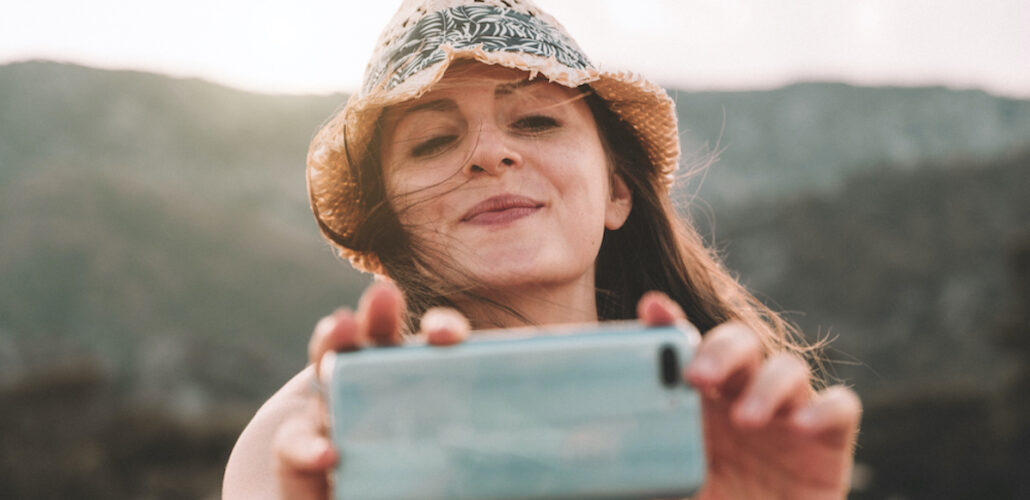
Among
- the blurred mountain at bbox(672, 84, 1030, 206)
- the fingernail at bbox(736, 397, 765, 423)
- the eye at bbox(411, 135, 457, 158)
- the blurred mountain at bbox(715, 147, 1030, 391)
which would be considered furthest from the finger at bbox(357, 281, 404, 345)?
the blurred mountain at bbox(672, 84, 1030, 206)

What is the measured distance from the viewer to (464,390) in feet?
3.88

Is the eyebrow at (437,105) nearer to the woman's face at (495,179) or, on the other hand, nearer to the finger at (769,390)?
the woman's face at (495,179)

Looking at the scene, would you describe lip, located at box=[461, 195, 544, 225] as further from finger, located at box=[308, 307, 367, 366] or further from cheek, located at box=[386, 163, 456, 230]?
finger, located at box=[308, 307, 367, 366]

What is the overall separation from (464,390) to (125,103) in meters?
28.5

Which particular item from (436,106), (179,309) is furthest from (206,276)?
(436,106)

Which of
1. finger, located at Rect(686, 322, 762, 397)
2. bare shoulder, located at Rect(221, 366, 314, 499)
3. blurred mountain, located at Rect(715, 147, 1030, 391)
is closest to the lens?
finger, located at Rect(686, 322, 762, 397)

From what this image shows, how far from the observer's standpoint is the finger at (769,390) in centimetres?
122

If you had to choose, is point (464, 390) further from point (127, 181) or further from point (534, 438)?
point (127, 181)

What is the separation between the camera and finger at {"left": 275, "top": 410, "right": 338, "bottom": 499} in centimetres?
119

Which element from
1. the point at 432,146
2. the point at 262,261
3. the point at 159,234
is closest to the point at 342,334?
the point at 432,146

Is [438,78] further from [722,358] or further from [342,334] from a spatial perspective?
[722,358]

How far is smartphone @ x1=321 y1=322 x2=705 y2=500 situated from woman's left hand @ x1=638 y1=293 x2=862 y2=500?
0.06 meters

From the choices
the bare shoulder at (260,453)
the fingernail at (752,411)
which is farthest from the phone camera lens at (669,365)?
the bare shoulder at (260,453)

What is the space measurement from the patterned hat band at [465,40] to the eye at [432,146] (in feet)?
0.67
